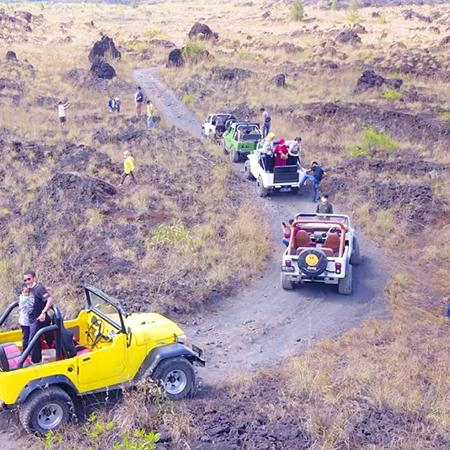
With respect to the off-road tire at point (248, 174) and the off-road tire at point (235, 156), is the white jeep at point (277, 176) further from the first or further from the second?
the off-road tire at point (235, 156)

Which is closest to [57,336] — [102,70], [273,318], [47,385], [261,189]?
[47,385]

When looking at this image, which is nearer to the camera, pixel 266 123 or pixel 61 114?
pixel 266 123

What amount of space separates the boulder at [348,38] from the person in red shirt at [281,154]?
33078 millimetres

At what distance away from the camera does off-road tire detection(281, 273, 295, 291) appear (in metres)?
13.5

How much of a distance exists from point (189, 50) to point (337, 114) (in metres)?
17.7

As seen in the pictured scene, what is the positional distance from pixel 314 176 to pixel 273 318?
7952 mm

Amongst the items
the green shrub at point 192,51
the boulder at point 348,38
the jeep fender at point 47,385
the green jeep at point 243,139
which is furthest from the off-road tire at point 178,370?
the boulder at point 348,38


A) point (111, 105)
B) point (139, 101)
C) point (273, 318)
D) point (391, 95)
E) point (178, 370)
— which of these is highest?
point (391, 95)

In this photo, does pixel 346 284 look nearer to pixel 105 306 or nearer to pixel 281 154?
pixel 105 306

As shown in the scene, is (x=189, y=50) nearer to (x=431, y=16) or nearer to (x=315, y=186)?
(x=315, y=186)

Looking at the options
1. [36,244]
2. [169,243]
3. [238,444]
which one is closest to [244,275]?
[169,243]

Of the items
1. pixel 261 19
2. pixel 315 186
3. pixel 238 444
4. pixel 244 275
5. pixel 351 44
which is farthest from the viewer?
pixel 261 19

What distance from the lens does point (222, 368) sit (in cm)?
1051

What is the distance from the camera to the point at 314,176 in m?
19.4
